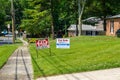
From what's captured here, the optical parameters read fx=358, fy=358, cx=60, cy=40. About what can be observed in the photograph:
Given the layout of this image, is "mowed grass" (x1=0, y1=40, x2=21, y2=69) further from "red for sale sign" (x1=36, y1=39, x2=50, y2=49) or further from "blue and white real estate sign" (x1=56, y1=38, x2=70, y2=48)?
"blue and white real estate sign" (x1=56, y1=38, x2=70, y2=48)

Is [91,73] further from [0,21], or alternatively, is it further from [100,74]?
[0,21]

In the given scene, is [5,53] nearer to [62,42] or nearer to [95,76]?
[62,42]

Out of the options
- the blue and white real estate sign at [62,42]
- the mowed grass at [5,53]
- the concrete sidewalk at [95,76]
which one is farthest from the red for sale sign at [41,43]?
the concrete sidewalk at [95,76]

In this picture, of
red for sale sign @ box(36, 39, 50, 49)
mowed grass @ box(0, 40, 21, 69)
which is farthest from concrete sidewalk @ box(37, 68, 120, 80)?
red for sale sign @ box(36, 39, 50, 49)

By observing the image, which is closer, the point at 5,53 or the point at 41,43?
the point at 41,43

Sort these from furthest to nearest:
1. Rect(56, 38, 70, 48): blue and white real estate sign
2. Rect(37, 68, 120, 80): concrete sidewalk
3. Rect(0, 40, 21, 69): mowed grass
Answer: Rect(0, 40, 21, 69): mowed grass, Rect(56, 38, 70, 48): blue and white real estate sign, Rect(37, 68, 120, 80): concrete sidewalk

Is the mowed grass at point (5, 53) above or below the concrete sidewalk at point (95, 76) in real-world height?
below

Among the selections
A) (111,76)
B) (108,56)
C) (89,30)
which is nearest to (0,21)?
(89,30)

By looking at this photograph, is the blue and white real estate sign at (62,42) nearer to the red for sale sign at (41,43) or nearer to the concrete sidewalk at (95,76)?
the red for sale sign at (41,43)

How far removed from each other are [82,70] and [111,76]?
2.40m

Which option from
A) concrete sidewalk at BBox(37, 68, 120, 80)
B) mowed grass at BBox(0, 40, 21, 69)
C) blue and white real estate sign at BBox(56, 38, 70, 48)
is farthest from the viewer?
mowed grass at BBox(0, 40, 21, 69)

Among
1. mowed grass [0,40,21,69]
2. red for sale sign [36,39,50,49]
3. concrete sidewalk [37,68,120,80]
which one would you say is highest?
red for sale sign [36,39,50,49]

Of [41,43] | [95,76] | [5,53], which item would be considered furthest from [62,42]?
[5,53]

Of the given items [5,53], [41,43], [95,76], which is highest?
[41,43]
